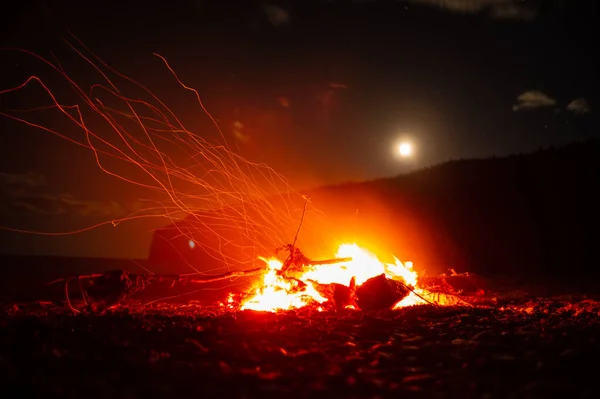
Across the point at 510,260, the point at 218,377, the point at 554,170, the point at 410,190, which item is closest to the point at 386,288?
the point at 218,377

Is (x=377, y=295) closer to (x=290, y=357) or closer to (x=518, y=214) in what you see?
(x=290, y=357)

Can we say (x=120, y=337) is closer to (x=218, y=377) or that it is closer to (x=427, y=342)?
(x=218, y=377)

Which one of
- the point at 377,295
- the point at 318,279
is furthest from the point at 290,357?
the point at 318,279

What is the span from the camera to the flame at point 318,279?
805cm

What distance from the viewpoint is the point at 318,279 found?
885 cm

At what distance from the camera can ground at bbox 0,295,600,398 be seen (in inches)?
136

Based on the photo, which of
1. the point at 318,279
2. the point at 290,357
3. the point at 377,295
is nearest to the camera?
the point at 290,357

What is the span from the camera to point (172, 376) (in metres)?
3.62

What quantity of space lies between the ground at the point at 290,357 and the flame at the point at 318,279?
2.14 meters

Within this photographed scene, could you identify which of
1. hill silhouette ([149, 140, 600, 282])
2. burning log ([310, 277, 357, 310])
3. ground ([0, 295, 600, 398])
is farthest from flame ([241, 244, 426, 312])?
hill silhouette ([149, 140, 600, 282])

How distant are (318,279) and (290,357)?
4614 mm

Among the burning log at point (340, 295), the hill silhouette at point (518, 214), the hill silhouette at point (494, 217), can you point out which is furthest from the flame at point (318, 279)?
the hill silhouette at point (518, 214)

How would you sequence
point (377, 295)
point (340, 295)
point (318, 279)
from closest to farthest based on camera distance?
point (377, 295), point (340, 295), point (318, 279)

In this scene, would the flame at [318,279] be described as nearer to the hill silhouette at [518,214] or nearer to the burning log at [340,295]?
the burning log at [340,295]
